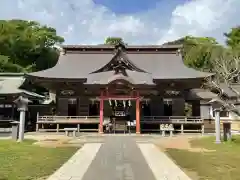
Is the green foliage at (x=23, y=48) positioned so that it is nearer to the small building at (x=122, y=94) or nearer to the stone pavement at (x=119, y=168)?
the small building at (x=122, y=94)

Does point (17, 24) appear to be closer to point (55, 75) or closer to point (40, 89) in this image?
point (40, 89)

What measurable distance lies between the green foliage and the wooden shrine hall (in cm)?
1540

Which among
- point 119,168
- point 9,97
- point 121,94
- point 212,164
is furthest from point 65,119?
point 212,164

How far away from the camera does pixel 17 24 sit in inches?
1966

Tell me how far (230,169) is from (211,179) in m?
1.89

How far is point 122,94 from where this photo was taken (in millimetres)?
27578

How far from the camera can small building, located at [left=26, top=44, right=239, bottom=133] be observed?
2689 centimetres

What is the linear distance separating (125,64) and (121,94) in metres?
3.61

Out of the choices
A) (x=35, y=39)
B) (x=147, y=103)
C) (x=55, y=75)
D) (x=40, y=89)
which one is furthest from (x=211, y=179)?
(x=35, y=39)

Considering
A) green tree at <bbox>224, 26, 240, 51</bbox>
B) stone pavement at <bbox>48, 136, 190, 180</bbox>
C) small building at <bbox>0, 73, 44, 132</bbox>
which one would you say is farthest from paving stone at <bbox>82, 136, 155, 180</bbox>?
green tree at <bbox>224, 26, 240, 51</bbox>

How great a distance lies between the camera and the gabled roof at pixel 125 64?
28.8m

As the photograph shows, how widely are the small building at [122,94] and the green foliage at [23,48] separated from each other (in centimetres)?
1515

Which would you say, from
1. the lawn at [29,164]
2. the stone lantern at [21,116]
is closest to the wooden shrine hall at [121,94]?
the stone lantern at [21,116]

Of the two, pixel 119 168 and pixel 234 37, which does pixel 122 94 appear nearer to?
pixel 119 168
